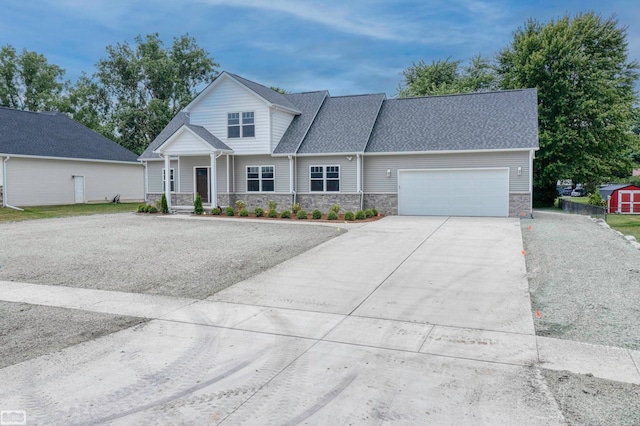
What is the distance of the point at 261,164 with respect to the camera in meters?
22.3

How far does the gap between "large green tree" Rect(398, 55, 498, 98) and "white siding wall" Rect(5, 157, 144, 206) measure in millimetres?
24368

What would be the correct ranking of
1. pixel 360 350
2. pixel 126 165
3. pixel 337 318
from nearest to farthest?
pixel 360 350, pixel 337 318, pixel 126 165

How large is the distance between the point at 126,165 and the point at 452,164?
2378cm

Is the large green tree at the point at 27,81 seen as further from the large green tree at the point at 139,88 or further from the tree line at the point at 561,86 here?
the large green tree at the point at 139,88

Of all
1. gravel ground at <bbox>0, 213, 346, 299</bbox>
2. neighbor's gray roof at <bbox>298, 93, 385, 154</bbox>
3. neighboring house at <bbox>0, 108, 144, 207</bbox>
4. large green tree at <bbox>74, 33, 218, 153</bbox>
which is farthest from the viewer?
large green tree at <bbox>74, 33, 218, 153</bbox>

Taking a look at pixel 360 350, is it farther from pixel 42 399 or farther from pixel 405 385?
pixel 42 399

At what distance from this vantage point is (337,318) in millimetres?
5859

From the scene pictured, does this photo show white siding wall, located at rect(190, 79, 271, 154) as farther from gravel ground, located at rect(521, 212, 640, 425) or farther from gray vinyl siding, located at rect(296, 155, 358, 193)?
gravel ground, located at rect(521, 212, 640, 425)

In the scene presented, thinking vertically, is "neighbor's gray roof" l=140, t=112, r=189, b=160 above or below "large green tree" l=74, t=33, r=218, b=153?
below

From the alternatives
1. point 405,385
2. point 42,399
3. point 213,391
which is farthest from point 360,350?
point 42,399

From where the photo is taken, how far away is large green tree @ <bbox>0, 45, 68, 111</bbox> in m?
41.4

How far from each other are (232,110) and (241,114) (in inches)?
20.9

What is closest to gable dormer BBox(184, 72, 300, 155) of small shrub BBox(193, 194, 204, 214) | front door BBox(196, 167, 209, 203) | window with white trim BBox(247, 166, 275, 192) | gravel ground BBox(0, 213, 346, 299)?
window with white trim BBox(247, 166, 275, 192)

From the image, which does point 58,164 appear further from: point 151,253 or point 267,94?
point 151,253
